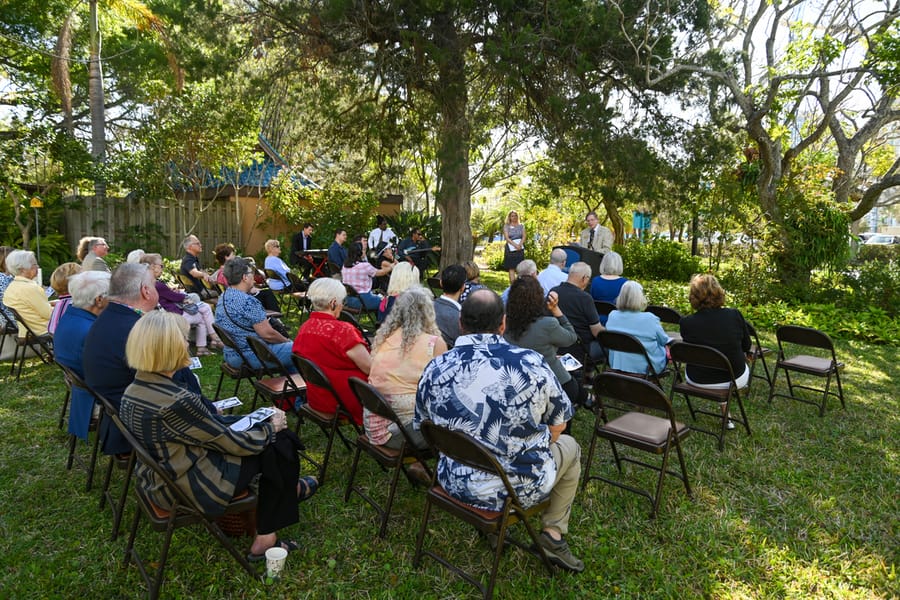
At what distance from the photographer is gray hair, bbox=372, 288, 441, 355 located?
329 cm

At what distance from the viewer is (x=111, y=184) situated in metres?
14.2

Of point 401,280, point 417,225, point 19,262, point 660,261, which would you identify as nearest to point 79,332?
point 401,280

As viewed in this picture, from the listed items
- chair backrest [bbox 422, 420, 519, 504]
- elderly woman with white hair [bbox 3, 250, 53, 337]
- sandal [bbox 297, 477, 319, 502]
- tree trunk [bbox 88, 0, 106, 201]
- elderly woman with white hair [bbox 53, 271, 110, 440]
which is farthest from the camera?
tree trunk [bbox 88, 0, 106, 201]

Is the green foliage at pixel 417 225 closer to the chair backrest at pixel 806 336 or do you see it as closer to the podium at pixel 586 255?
the podium at pixel 586 255

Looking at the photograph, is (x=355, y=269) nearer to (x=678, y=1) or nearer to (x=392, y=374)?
(x=392, y=374)

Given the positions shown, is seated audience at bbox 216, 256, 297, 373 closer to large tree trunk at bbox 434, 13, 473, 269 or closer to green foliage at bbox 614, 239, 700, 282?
large tree trunk at bbox 434, 13, 473, 269

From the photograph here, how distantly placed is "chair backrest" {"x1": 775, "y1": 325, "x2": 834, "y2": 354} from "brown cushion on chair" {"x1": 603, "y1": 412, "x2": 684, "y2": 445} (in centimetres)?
215

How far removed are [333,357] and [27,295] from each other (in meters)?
3.89

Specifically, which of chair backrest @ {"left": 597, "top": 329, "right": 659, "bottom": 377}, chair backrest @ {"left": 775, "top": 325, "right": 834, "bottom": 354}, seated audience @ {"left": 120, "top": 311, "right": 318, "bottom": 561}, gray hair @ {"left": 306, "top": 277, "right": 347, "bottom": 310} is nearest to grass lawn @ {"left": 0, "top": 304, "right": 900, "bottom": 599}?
seated audience @ {"left": 120, "top": 311, "right": 318, "bottom": 561}

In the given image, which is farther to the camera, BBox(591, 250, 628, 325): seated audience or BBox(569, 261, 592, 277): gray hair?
BBox(591, 250, 628, 325): seated audience

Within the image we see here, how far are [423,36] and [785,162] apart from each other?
7.37m

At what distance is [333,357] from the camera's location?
3705 mm

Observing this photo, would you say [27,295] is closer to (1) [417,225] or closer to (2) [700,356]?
(2) [700,356]

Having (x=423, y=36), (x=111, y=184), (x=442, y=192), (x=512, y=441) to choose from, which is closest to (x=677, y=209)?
(x=442, y=192)
